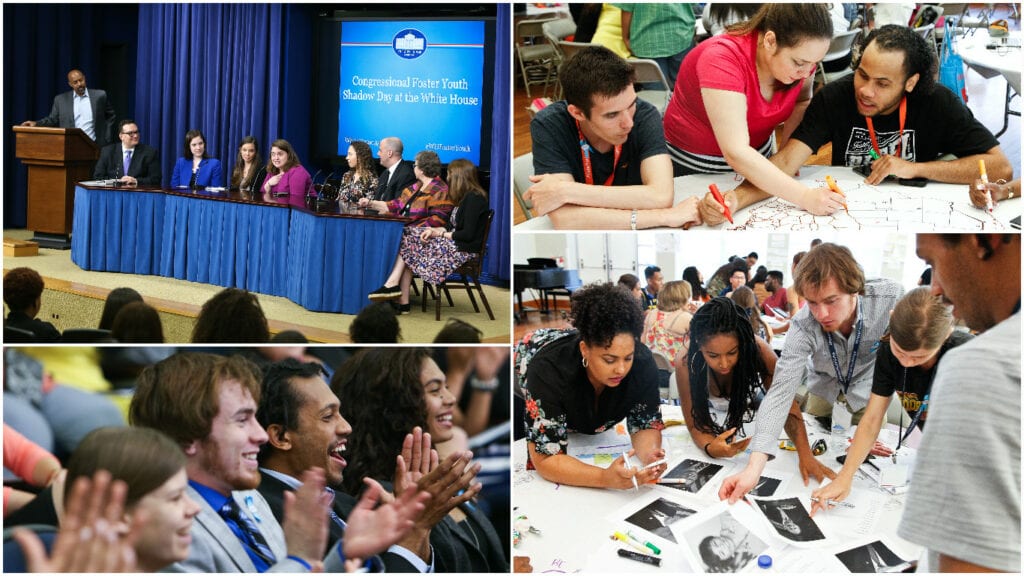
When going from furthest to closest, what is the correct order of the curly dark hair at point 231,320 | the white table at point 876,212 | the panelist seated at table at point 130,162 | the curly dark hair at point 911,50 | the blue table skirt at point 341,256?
the panelist seated at table at point 130,162 < the blue table skirt at point 341,256 < the curly dark hair at point 231,320 < the curly dark hair at point 911,50 < the white table at point 876,212

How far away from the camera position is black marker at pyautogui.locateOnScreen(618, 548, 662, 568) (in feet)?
8.02

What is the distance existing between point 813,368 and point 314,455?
1494 millimetres

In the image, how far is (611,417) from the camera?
2619 millimetres

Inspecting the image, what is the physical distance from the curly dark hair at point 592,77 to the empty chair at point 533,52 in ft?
1.03

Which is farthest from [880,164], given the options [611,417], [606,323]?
[611,417]

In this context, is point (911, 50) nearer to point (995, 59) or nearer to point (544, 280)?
point (995, 59)

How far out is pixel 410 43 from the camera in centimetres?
338

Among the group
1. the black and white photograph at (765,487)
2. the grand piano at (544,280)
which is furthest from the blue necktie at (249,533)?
the black and white photograph at (765,487)

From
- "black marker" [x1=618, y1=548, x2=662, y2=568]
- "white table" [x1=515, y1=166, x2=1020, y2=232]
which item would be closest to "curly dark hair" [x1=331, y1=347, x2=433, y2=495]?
"white table" [x1=515, y1=166, x2=1020, y2=232]

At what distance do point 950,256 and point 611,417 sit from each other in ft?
3.39

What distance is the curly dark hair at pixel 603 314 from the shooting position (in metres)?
2.53

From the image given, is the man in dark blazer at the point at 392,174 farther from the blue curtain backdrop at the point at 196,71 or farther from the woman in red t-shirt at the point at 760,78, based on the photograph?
the woman in red t-shirt at the point at 760,78

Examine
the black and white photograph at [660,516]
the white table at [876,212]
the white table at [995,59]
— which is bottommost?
the black and white photograph at [660,516]

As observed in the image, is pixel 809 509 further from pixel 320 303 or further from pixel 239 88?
pixel 239 88
